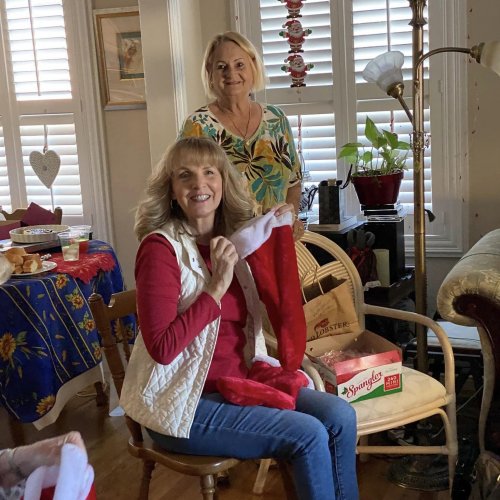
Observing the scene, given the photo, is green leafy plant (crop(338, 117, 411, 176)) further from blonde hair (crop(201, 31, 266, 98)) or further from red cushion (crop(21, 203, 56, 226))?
red cushion (crop(21, 203, 56, 226))

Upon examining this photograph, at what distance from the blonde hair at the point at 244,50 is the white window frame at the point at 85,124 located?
152 centimetres

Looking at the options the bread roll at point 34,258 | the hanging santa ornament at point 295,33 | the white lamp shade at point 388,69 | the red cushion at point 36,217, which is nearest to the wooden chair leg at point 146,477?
the bread roll at point 34,258

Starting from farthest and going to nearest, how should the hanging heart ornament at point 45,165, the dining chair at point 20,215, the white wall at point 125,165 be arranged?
the white wall at point 125,165 → the hanging heart ornament at point 45,165 → the dining chair at point 20,215

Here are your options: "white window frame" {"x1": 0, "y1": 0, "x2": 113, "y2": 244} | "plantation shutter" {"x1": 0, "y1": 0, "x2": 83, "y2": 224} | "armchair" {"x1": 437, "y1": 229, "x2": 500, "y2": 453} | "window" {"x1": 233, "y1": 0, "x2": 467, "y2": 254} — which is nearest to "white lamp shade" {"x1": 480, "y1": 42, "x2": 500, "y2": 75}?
"armchair" {"x1": 437, "y1": 229, "x2": 500, "y2": 453}

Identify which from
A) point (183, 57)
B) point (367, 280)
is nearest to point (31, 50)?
point (183, 57)

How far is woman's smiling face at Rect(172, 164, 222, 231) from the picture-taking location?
1.76m

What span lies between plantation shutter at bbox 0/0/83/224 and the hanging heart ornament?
26 centimetres

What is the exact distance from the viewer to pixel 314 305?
2238mm

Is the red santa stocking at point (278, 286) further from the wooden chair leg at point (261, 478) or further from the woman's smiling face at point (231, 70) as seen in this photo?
the woman's smiling face at point (231, 70)

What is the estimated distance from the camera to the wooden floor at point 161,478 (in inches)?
89.2

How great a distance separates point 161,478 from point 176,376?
91cm

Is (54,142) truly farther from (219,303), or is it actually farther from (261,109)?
(219,303)

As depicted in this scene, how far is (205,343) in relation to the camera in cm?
167

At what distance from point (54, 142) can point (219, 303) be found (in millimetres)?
2559
